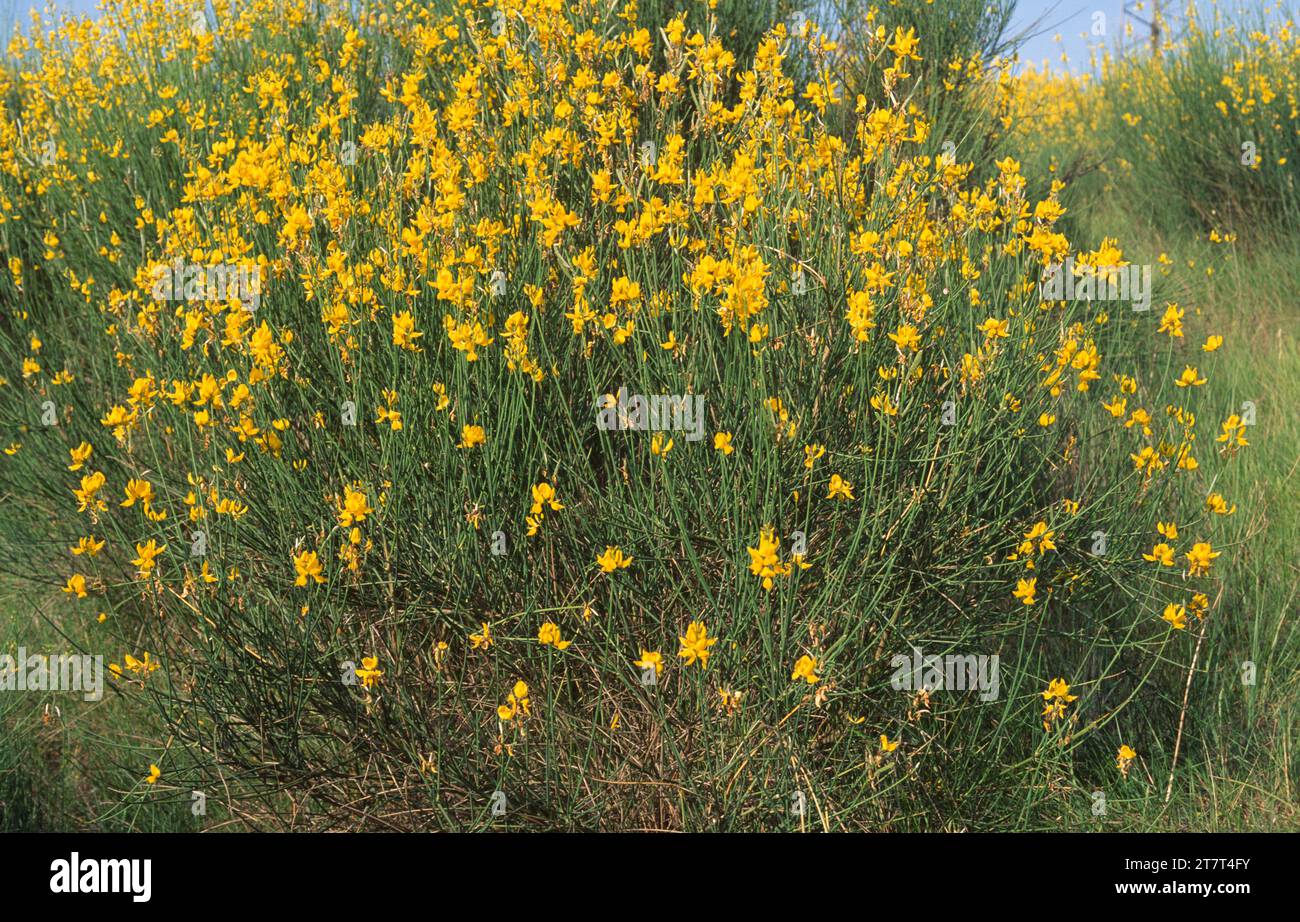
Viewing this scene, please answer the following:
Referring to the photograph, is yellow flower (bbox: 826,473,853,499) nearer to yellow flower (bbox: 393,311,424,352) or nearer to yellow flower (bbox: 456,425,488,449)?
yellow flower (bbox: 456,425,488,449)

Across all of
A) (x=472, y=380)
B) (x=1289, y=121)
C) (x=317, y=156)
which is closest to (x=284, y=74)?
(x=317, y=156)

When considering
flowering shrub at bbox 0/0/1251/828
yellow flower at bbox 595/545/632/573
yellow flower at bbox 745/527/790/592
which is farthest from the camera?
flowering shrub at bbox 0/0/1251/828

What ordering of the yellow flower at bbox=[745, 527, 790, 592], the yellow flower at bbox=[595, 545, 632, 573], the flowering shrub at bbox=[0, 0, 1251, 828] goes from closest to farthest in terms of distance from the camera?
1. the yellow flower at bbox=[745, 527, 790, 592]
2. the yellow flower at bbox=[595, 545, 632, 573]
3. the flowering shrub at bbox=[0, 0, 1251, 828]

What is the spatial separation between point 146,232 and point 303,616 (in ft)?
8.33

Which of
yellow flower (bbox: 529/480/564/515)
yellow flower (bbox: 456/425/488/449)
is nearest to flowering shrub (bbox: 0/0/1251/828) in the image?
yellow flower (bbox: 529/480/564/515)

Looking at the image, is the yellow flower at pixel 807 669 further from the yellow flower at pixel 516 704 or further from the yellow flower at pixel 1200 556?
the yellow flower at pixel 1200 556

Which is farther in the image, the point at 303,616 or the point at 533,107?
the point at 533,107

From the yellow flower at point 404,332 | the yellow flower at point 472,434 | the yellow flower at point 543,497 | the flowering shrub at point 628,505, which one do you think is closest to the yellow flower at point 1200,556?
the flowering shrub at point 628,505

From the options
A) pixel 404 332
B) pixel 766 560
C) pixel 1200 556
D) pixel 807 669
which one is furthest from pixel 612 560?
pixel 1200 556

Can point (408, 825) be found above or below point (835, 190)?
below

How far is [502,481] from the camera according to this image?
2.16 metres

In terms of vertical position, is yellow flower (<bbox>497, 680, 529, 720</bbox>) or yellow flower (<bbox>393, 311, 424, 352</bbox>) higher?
yellow flower (<bbox>393, 311, 424, 352</bbox>)

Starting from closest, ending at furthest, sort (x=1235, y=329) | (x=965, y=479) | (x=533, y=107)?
1. (x=965, y=479)
2. (x=533, y=107)
3. (x=1235, y=329)

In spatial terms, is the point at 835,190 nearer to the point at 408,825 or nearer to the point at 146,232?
the point at 408,825
